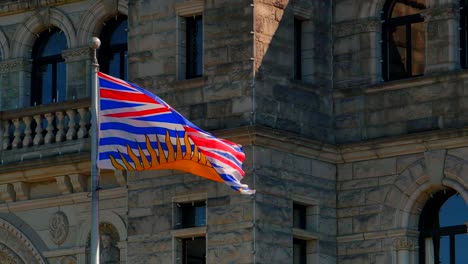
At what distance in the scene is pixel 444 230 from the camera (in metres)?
32.6

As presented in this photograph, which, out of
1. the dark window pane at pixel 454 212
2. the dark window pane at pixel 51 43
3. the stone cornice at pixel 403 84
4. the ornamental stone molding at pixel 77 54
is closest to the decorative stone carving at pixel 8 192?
the ornamental stone molding at pixel 77 54

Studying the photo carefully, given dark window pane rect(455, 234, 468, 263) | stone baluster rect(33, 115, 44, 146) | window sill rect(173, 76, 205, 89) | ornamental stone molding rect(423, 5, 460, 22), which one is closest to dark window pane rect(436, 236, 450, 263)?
dark window pane rect(455, 234, 468, 263)

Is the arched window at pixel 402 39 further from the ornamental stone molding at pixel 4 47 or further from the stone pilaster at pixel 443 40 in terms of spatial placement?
the ornamental stone molding at pixel 4 47

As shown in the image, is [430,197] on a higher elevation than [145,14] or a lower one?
lower

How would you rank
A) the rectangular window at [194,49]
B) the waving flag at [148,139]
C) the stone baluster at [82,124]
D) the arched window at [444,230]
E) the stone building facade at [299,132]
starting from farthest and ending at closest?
1. the stone baluster at [82,124]
2. the rectangular window at [194,49]
3. the arched window at [444,230]
4. the stone building facade at [299,132]
5. the waving flag at [148,139]

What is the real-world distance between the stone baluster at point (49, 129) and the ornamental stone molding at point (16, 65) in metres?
1.44

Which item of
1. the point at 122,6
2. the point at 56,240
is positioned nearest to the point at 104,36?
the point at 122,6

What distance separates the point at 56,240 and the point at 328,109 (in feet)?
17.0

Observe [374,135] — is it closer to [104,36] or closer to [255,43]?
[255,43]

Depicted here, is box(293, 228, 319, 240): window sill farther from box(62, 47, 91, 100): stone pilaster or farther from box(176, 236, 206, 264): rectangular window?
box(62, 47, 91, 100): stone pilaster

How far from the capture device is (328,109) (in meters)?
33.5

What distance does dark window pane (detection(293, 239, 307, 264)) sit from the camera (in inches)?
1281

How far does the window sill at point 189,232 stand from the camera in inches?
1261

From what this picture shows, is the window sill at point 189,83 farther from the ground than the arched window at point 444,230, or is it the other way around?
the window sill at point 189,83
